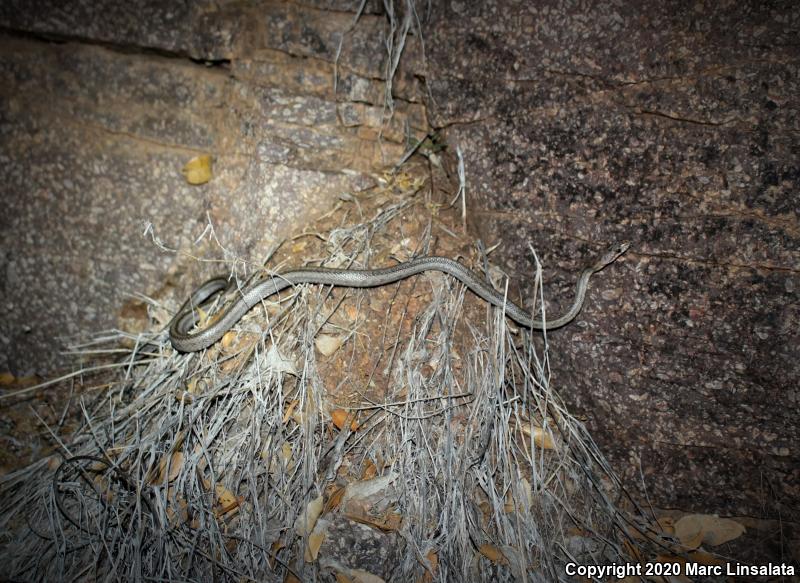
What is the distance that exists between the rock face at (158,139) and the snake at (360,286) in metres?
0.40

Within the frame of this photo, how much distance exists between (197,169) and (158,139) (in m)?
0.36

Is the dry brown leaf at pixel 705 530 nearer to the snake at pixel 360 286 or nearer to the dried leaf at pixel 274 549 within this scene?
the snake at pixel 360 286

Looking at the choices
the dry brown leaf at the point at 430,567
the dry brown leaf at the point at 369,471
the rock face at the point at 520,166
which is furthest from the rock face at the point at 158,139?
the dry brown leaf at the point at 430,567

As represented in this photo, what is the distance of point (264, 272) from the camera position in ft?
12.4

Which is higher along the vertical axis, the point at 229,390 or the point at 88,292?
the point at 88,292

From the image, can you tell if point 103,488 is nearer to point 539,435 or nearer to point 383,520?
point 383,520

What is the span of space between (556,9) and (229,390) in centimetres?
305

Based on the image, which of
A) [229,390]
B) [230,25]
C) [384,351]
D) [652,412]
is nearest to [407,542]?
[384,351]

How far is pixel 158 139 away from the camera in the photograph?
4.13m

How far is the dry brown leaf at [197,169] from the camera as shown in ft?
13.5

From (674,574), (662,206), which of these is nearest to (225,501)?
(674,574)

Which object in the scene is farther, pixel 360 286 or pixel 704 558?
pixel 360 286

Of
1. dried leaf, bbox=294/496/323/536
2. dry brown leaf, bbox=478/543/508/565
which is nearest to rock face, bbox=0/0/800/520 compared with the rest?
dry brown leaf, bbox=478/543/508/565

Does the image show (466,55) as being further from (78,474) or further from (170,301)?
(78,474)
